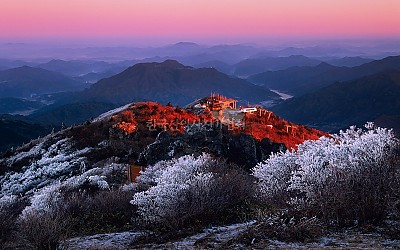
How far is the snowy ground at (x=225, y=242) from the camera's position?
39.2ft

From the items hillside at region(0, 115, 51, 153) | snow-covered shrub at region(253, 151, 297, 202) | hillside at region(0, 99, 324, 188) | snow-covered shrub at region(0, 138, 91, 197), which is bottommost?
hillside at region(0, 115, 51, 153)

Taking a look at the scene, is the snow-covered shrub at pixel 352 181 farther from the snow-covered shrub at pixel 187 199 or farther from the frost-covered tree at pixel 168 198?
the frost-covered tree at pixel 168 198

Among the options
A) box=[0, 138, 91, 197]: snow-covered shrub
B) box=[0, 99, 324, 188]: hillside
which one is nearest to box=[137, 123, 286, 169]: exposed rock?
box=[0, 99, 324, 188]: hillside

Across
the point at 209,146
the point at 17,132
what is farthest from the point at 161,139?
the point at 17,132

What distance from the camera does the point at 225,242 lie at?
13266mm

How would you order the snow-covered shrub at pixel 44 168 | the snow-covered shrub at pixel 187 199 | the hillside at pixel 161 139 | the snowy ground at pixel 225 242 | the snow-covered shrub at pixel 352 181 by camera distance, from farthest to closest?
the snow-covered shrub at pixel 44 168 < the hillside at pixel 161 139 < the snow-covered shrub at pixel 187 199 < the snow-covered shrub at pixel 352 181 < the snowy ground at pixel 225 242

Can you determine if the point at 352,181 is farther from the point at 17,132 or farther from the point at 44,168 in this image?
the point at 17,132

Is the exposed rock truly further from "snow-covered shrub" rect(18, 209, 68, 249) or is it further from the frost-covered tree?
"snow-covered shrub" rect(18, 209, 68, 249)

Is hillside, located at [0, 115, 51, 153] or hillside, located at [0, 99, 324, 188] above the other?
hillside, located at [0, 99, 324, 188]

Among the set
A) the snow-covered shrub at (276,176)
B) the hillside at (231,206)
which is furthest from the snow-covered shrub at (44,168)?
the snow-covered shrub at (276,176)

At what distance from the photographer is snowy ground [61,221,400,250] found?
11953 mm

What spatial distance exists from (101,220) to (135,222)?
2.01 m

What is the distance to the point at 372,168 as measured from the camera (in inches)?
576

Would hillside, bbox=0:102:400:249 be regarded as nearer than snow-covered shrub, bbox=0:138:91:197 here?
Yes
